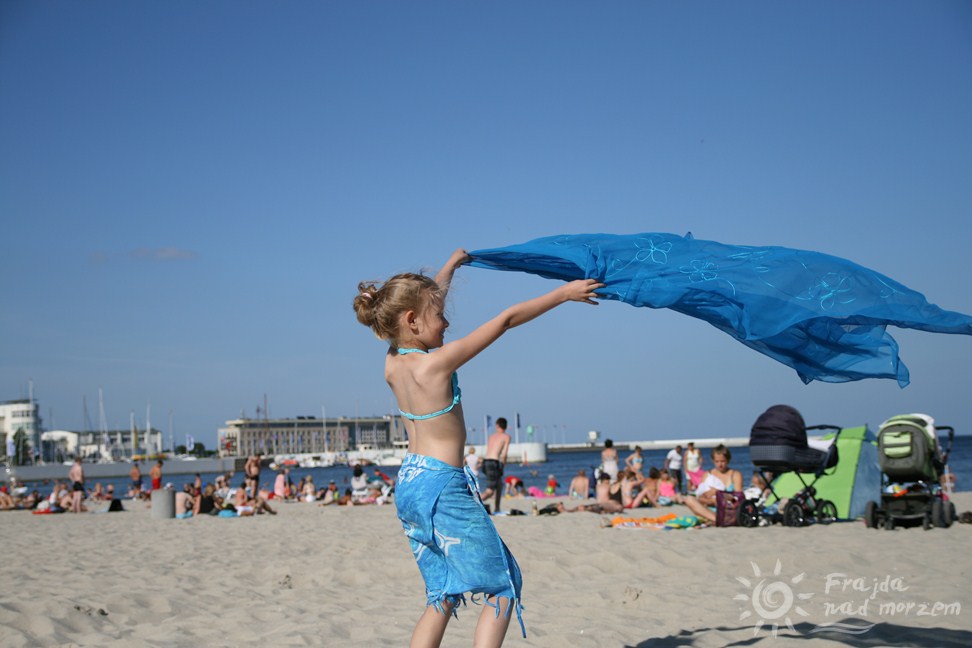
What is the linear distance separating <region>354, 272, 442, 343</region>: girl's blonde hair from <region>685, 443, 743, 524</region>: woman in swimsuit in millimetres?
7928

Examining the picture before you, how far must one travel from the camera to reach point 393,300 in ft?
11.2

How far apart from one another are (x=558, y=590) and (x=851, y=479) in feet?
22.5

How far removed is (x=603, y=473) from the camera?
55.9ft

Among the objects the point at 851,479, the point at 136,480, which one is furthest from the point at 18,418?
the point at 851,479

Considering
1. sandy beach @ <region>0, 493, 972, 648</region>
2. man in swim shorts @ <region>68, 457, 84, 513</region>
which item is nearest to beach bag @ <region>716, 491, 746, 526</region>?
sandy beach @ <region>0, 493, 972, 648</region>

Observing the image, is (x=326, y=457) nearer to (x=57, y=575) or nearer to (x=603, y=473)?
(x=603, y=473)

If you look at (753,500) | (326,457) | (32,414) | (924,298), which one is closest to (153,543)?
(753,500)

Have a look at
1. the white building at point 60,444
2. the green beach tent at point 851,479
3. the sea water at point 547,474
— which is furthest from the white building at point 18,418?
the green beach tent at point 851,479

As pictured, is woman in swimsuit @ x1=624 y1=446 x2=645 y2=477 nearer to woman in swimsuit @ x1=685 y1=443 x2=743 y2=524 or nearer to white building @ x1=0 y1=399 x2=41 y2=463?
woman in swimsuit @ x1=685 y1=443 x2=743 y2=524

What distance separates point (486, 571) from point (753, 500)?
8.03 m

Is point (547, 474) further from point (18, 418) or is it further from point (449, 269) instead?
point (18, 418)

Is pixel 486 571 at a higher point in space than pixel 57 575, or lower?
higher

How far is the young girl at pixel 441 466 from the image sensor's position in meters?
3.21

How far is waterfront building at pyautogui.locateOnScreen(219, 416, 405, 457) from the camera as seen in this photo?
570 ft
